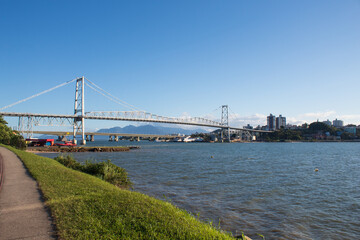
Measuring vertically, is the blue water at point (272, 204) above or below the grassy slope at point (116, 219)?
below

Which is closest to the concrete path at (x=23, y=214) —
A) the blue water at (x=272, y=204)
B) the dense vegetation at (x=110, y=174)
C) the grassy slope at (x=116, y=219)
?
the grassy slope at (x=116, y=219)

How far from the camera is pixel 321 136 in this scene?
176750mm

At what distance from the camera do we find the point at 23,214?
603 cm

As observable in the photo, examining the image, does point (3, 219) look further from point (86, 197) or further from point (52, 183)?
point (52, 183)

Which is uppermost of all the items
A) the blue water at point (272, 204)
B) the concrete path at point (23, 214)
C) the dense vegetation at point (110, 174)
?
the concrete path at point (23, 214)

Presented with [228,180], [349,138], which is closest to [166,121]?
[228,180]

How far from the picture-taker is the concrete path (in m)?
4.91

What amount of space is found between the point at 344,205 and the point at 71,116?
84.7m

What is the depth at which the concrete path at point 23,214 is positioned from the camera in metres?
4.91

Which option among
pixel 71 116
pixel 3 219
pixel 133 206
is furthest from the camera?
pixel 71 116

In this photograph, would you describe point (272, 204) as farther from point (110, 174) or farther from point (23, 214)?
point (23, 214)

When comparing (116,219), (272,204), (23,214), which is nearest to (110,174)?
(23,214)

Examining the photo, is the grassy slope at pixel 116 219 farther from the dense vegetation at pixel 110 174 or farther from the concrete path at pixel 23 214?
the dense vegetation at pixel 110 174

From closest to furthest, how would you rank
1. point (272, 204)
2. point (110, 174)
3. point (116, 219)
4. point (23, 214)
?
point (116, 219)
point (23, 214)
point (272, 204)
point (110, 174)
